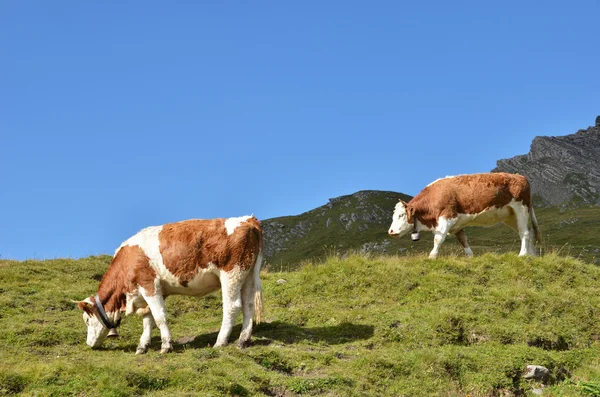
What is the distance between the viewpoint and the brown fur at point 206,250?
15320mm

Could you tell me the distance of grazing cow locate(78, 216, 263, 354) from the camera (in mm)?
15258

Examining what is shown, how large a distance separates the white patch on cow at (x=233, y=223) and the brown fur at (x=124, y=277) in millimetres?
2233

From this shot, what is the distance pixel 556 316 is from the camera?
59.5 ft

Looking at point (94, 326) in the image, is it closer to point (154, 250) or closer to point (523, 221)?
point (154, 250)

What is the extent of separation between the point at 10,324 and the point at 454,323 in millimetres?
12529

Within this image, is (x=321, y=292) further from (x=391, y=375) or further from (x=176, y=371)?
(x=176, y=371)

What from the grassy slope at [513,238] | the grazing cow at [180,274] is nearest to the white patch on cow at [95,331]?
the grazing cow at [180,274]

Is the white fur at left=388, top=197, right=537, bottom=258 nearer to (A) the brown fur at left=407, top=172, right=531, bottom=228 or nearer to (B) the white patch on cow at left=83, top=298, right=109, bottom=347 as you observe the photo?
(A) the brown fur at left=407, top=172, right=531, bottom=228

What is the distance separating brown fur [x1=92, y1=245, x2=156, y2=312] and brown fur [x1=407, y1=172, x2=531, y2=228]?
12.4m

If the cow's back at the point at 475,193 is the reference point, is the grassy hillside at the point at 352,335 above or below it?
below

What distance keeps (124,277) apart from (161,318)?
5.25 feet

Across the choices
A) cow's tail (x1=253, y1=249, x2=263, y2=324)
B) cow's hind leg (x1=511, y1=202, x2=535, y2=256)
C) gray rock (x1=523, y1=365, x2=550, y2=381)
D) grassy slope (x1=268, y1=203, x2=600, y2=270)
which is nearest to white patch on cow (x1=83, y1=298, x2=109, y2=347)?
cow's tail (x1=253, y1=249, x2=263, y2=324)

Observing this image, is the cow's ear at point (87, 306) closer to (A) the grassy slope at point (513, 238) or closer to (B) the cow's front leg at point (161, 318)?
(B) the cow's front leg at point (161, 318)

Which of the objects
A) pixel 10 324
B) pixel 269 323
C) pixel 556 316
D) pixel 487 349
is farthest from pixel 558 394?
pixel 10 324
